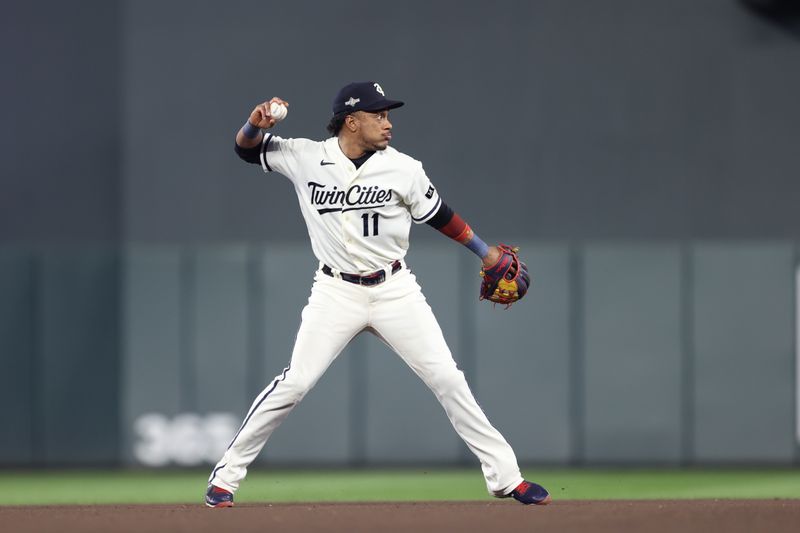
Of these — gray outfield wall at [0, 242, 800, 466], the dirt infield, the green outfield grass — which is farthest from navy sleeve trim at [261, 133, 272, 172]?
gray outfield wall at [0, 242, 800, 466]

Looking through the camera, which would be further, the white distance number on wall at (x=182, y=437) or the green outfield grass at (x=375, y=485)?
the white distance number on wall at (x=182, y=437)

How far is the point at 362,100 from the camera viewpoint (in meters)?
5.25

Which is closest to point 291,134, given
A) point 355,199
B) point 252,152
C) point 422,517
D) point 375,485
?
point 375,485

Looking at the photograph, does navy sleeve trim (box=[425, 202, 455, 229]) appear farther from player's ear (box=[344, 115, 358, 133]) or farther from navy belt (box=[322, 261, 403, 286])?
player's ear (box=[344, 115, 358, 133])

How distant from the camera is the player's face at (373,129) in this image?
5.26 m

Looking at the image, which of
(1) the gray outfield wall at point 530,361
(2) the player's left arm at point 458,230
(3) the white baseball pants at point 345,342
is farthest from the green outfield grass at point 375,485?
(2) the player's left arm at point 458,230

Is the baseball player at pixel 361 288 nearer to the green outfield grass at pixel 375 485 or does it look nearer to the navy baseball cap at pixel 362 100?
the navy baseball cap at pixel 362 100

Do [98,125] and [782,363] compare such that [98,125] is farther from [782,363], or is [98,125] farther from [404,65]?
[782,363]

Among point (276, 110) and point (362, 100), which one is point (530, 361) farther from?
point (276, 110)

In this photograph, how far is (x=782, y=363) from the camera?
8609 millimetres

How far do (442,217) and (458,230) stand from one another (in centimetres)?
9

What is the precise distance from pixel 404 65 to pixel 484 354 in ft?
6.91

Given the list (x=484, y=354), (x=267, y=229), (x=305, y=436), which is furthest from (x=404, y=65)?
(x=305, y=436)

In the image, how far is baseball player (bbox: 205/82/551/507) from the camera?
517 centimetres
